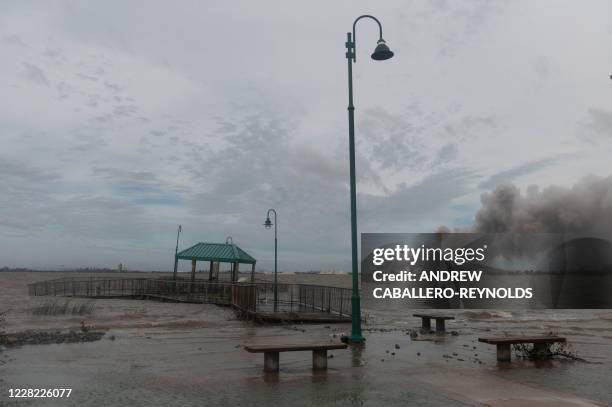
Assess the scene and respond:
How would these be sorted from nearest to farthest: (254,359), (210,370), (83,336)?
(210,370) → (254,359) → (83,336)

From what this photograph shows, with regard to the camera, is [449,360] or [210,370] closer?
[210,370]

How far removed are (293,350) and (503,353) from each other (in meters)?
4.60

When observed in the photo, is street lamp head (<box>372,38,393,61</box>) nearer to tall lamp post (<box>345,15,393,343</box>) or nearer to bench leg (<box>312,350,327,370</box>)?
tall lamp post (<box>345,15,393,343</box>)

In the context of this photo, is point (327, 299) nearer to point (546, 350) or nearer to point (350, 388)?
point (546, 350)

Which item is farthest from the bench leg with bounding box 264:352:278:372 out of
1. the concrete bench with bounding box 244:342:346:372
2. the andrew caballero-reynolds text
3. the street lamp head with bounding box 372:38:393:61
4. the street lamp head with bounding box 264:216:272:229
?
the andrew caballero-reynolds text

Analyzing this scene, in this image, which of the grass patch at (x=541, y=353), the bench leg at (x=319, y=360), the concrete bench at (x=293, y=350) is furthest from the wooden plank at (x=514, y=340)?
the bench leg at (x=319, y=360)

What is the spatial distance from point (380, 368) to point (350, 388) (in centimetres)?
200

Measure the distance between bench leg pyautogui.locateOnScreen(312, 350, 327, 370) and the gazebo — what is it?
24.0 meters

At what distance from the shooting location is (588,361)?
11.0 metres

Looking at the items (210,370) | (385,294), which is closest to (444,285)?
(385,294)

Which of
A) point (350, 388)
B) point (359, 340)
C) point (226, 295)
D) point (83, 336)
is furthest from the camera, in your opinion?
point (226, 295)

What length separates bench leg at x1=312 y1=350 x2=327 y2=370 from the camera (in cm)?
934

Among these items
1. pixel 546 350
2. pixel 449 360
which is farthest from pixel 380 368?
pixel 546 350

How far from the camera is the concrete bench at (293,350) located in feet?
28.9
